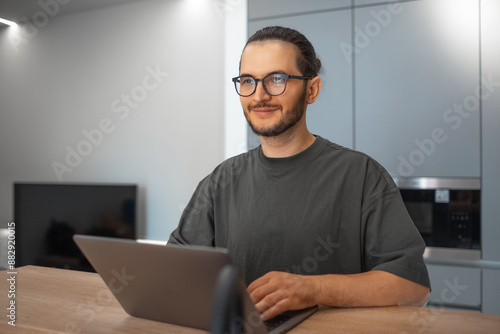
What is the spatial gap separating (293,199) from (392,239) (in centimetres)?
32

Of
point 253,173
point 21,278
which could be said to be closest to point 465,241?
point 253,173

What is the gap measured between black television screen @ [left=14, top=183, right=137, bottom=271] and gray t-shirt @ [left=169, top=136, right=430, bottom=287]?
2101mm

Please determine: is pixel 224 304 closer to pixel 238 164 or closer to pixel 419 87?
pixel 238 164

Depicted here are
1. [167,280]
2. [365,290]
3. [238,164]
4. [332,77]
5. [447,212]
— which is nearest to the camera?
[167,280]

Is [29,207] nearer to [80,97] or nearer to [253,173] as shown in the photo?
[80,97]

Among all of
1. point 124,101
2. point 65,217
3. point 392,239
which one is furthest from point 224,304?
point 65,217

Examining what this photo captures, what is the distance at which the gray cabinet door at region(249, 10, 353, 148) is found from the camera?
2662mm

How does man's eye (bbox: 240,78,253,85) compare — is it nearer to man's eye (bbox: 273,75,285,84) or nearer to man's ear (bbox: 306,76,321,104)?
man's eye (bbox: 273,75,285,84)

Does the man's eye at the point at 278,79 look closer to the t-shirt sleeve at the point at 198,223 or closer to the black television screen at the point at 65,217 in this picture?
the t-shirt sleeve at the point at 198,223

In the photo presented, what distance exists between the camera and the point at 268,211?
136 cm

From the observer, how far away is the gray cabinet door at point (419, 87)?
2.41 metres

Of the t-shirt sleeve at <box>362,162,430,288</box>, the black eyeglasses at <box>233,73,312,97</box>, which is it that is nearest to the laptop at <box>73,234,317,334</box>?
the t-shirt sleeve at <box>362,162,430,288</box>

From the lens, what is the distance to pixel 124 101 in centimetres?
360

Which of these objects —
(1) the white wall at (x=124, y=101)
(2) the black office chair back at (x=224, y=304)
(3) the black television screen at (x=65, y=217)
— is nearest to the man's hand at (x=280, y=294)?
(2) the black office chair back at (x=224, y=304)
